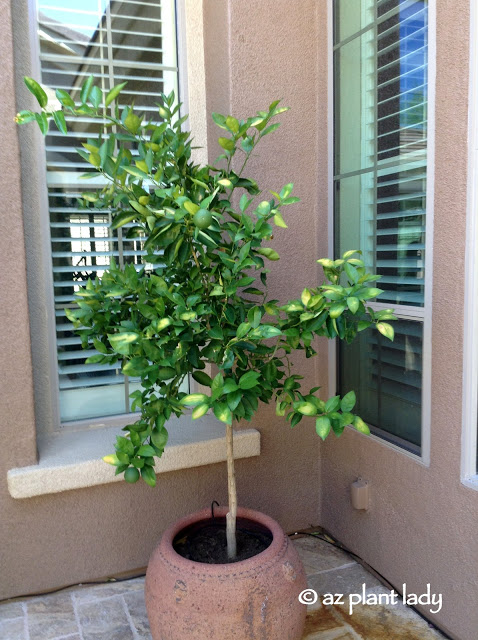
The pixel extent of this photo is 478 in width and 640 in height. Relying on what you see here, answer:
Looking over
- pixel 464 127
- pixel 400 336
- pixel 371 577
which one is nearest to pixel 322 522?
pixel 371 577

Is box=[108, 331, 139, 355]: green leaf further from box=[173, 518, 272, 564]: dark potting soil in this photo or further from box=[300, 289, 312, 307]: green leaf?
box=[173, 518, 272, 564]: dark potting soil

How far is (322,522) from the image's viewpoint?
3.09 m

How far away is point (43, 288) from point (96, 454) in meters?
0.83

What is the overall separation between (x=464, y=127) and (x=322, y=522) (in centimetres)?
212

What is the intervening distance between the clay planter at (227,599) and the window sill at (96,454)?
27.7 inches

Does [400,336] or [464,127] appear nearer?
[464,127]

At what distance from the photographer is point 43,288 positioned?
271 centimetres

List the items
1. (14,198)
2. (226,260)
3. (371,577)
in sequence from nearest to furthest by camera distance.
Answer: (226,260) < (14,198) < (371,577)

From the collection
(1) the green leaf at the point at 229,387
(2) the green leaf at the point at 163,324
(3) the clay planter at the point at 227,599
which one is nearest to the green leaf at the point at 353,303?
(1) the green leaf at the point at 229,387

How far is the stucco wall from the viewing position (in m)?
2.44

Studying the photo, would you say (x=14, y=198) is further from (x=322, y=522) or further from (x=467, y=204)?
(x=322, y=522)

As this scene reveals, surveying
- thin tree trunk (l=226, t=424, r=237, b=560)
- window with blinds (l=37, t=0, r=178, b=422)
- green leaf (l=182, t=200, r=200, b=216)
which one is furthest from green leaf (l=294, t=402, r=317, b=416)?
window with blinds (l=37, t=0, r=178, b=422)

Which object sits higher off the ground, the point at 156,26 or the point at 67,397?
the point at 156,26

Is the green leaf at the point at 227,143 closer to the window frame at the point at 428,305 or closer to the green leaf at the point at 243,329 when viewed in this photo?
the green leaf at the point at 243,329
